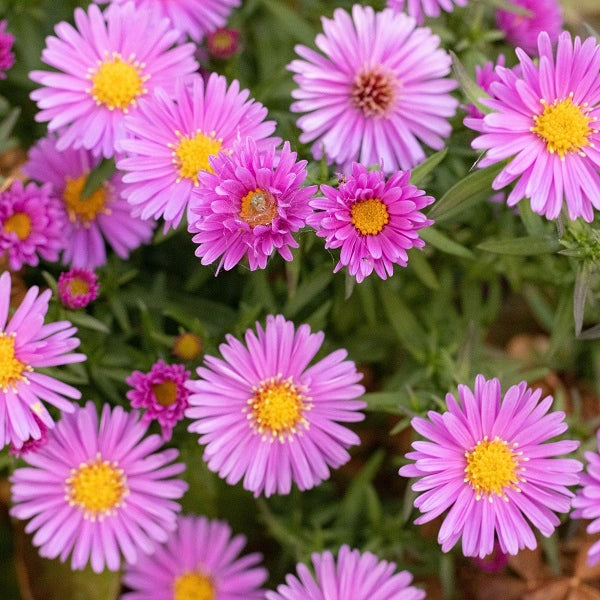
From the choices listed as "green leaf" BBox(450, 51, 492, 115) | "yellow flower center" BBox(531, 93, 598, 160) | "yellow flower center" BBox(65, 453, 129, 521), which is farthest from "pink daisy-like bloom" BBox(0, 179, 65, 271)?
"yellow flower center" BBox(531, 93, 598, 160)

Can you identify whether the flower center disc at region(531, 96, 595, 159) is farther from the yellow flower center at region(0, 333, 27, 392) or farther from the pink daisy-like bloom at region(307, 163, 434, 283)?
the yellow flower center at region(0, 333, 27, 392)

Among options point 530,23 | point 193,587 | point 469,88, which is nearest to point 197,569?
point 193,587

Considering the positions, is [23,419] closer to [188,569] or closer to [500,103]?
[188,569]

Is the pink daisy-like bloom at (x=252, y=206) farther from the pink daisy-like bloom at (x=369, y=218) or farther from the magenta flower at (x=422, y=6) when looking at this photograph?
the magenta flower at (x=422, y=6)

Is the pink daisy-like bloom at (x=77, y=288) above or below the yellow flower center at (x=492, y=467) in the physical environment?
above

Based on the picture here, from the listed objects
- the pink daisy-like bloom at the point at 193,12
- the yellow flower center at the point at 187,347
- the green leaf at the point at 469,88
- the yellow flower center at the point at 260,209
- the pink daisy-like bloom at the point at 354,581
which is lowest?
the pink daisy-like bloom at the point at 354,581

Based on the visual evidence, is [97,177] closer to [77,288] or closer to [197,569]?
[77,288]

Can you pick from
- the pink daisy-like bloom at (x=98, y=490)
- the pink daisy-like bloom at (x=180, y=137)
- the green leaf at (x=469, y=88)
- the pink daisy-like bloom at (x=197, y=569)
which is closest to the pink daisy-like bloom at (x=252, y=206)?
the pink daisy-like bloom at (x=180, y=137)
